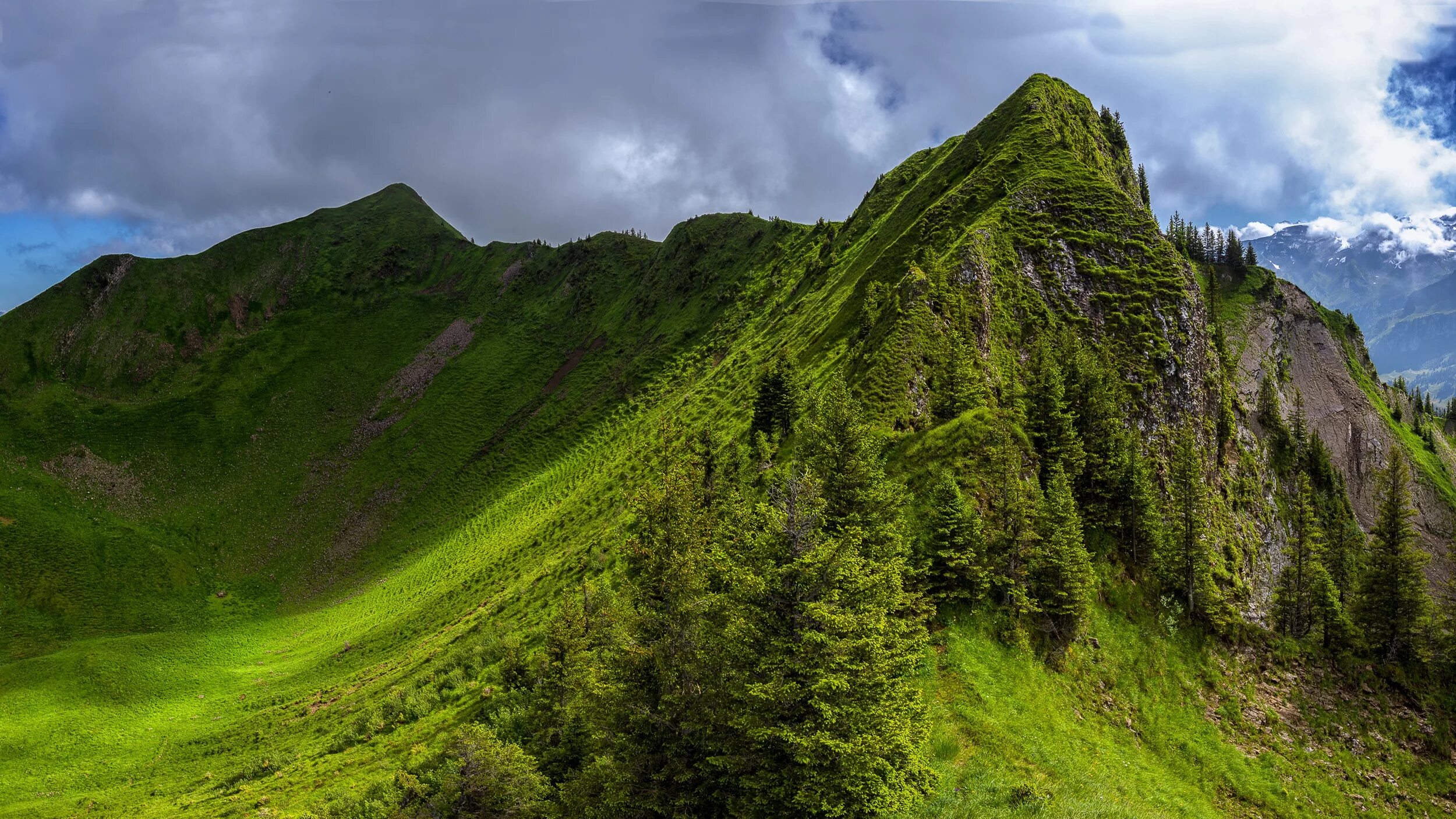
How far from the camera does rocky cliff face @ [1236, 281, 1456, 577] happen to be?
12631 centimetres

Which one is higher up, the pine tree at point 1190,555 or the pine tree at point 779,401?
the pine tree at point 779,401

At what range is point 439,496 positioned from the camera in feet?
389

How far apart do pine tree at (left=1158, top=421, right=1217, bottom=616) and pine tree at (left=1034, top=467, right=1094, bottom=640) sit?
43.4 ft

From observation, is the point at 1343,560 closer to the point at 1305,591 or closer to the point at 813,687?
the point at 1305,591

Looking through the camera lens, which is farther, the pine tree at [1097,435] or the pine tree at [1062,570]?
the pine tree at [1097,435]

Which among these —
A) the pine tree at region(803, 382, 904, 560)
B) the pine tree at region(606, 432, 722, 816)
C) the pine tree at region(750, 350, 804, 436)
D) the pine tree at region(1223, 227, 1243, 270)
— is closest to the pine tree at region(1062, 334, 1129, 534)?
the pine tree at region(803, 382, 904, 560)

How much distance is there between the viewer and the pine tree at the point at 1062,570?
35719 millimetres

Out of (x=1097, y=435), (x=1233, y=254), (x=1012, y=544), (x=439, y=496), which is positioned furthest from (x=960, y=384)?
(x=1233, y=254)

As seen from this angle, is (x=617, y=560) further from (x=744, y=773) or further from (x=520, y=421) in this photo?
(x=520, y=421)

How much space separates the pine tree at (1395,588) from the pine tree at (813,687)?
153 ft

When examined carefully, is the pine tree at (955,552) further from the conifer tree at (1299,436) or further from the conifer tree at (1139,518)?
the conifer tree at (1299,436)

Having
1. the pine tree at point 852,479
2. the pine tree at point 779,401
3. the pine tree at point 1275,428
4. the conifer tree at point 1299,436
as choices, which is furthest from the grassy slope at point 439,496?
the conifer tree at point 1299,436

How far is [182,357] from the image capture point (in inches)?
5482

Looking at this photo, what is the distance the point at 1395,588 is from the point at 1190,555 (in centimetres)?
1532
